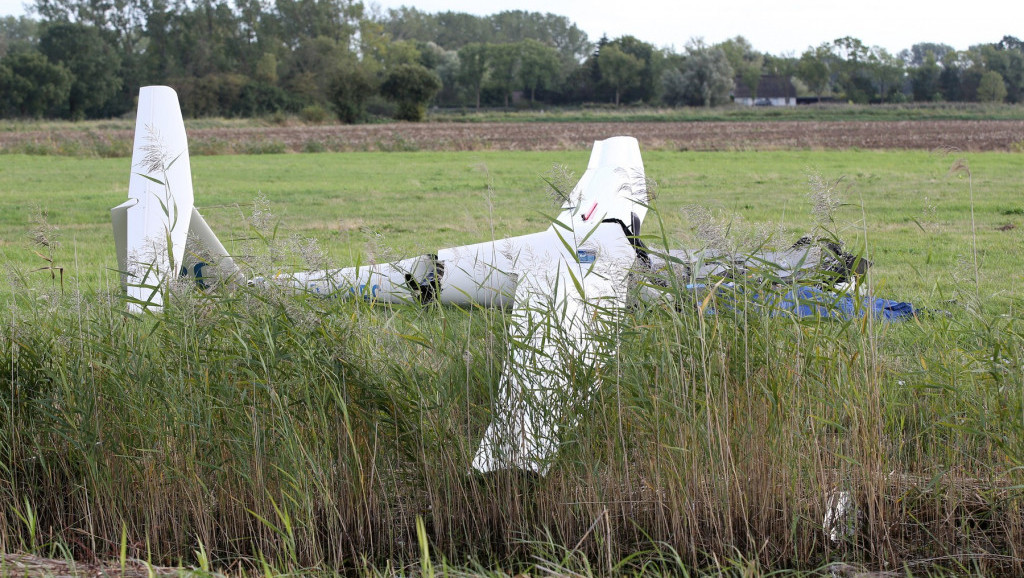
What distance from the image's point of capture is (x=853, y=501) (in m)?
3.00

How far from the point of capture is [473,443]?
3221mm

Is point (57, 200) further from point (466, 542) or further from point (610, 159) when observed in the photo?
point (466, 542)

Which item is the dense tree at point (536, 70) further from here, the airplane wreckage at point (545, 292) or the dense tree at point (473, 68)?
the airplane wreckage at point (545, 292)

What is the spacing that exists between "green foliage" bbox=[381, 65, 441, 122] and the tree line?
8 cm

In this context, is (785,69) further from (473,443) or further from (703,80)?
(473,443)

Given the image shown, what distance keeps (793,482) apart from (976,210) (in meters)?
10.3

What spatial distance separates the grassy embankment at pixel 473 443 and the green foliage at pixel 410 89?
59.9 meters

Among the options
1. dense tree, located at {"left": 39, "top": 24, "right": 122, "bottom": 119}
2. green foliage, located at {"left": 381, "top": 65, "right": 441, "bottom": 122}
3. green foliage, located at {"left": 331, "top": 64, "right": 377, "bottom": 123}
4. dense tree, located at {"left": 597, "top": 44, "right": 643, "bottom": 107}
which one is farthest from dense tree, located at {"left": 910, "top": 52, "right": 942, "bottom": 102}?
dense tree, located at {"left": 39, "top": 24, "right": 122, "bottom": 119}

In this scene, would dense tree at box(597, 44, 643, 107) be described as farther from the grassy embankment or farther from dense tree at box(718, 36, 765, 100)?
the grassy embankment

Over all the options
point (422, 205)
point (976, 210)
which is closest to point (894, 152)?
point (976, 210)

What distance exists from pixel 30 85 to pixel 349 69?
24.0 m

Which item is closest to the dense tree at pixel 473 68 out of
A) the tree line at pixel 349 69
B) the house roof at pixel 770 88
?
the tree line at pixel 349 69

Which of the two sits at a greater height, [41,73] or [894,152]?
[41,73]

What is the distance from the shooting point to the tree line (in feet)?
207
